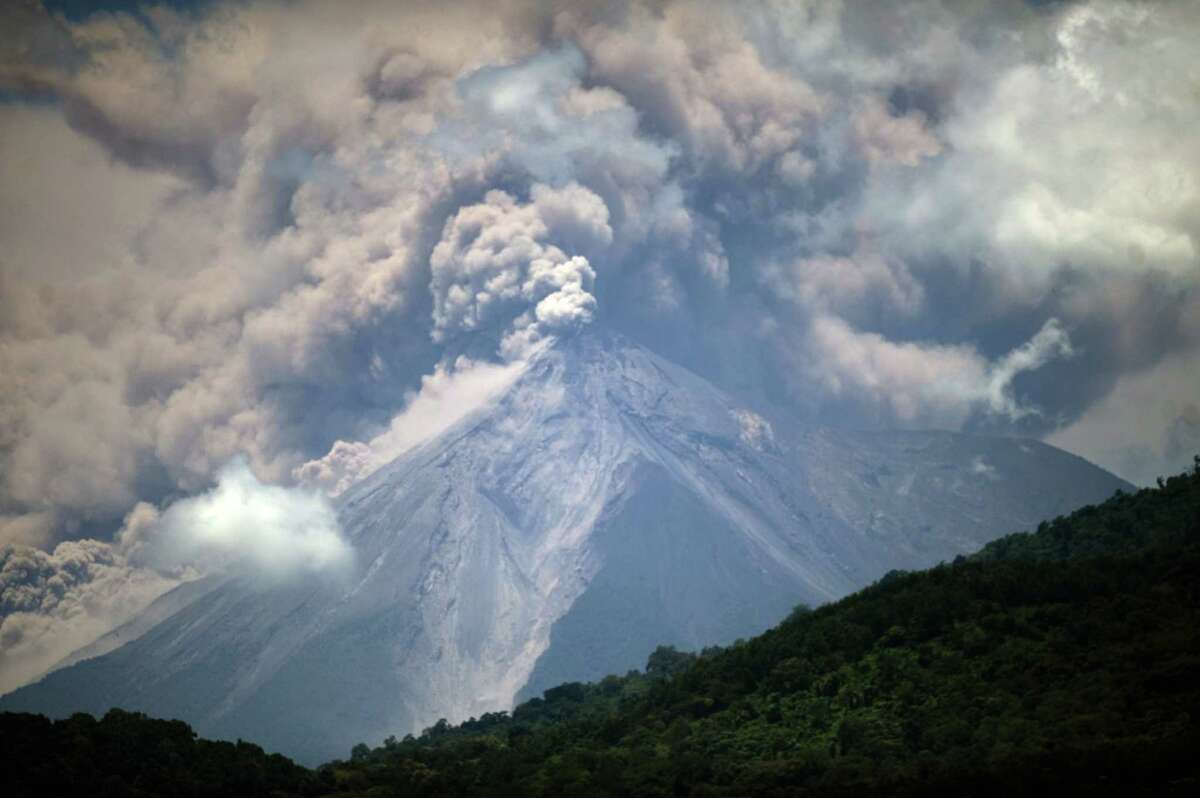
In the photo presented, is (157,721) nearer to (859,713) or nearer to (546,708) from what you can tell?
(859,713)

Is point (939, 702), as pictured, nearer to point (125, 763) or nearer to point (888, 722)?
point (888, 722)

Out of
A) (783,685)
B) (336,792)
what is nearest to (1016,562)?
(783,685)

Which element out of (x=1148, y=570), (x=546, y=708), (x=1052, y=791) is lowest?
(x=1052, y=791)

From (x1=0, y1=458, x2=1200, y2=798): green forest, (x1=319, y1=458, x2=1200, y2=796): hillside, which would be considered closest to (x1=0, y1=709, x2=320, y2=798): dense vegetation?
(x1=0, y1=458, x2=1200, y2=798): green forest

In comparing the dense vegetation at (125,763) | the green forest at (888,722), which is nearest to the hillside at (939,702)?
the green forest at (888,722)

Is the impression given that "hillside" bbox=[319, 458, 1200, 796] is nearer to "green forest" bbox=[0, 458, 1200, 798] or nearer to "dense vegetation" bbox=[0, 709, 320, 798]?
"green forest" bbox=[0, 458, 1200, 798]

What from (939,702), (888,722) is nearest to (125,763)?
Result: (888,722)

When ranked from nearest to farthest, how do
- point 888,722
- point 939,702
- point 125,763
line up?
1. point 125,763
2. point 939,702
3. point 888,722

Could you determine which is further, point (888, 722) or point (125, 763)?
point (888, 722)
